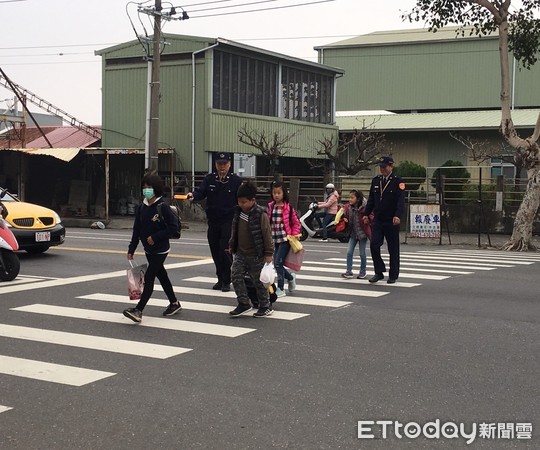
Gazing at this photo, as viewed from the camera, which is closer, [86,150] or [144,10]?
[144,10]

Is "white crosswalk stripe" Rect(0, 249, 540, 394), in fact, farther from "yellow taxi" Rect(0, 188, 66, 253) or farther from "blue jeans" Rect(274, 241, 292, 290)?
"yellow taxi" Rect(0, 188, 66, 253)

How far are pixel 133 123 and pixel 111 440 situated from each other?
28774 mm

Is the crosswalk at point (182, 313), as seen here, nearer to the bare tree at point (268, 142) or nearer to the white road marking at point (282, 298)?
the white road marking at point (282, 298)

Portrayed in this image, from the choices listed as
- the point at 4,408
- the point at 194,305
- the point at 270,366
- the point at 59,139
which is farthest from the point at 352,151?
the point at 4,408

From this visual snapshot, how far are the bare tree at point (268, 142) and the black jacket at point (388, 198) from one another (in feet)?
60.7

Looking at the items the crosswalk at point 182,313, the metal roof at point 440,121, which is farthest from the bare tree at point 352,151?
the crosswalk at point 182,313

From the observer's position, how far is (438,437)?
467 centimetres

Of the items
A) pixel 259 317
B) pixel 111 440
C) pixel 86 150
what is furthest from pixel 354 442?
pixel 86 150

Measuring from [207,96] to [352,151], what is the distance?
1151cm

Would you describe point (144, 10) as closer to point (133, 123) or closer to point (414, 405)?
point (133, 123)

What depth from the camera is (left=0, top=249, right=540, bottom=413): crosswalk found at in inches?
255

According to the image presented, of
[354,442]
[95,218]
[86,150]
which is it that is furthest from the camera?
[95,218]

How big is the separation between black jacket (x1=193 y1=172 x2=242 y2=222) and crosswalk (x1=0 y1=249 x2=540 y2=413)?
3.70ft

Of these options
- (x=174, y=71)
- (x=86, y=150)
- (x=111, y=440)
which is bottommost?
(x=111, y=440)
